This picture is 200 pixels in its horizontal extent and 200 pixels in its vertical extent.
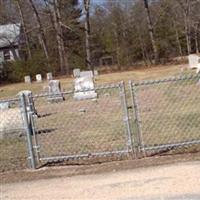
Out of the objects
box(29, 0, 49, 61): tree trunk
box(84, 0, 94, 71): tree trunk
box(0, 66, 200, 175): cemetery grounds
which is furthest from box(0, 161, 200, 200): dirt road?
box(29, 0, 49, 61): tree trunk

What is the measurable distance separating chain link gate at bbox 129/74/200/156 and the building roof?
53.5 metres

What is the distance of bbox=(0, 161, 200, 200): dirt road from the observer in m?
→ 8.02

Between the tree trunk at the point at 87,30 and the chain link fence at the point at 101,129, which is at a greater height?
the tree trunk at the point at 87,30

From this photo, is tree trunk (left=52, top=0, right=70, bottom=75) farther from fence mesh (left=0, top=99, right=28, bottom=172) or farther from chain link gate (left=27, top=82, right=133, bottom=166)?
fence mesh (left=0, top=99, right=28, bottom=172)

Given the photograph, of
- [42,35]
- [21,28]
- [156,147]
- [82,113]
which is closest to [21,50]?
[21,28]

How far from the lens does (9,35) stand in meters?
81.1

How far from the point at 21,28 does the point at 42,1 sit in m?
6.73

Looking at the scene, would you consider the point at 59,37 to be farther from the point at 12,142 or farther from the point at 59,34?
the point at 12,142

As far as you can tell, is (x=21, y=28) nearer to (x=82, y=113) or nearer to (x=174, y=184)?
(x=82, y=113)

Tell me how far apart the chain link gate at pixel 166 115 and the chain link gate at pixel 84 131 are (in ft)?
1.11

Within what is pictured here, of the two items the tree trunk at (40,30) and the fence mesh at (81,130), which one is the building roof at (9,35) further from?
the fence mesh at (81,130)

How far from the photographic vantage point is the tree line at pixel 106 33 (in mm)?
60750

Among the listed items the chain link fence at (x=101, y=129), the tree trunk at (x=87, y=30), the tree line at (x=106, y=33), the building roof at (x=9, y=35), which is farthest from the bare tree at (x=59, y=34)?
the chain link fence at (x=101, y=129)

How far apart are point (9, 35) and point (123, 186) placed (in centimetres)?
7400
